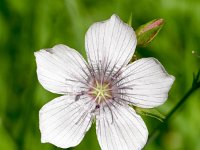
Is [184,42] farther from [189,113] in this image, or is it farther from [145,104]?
[145,104]

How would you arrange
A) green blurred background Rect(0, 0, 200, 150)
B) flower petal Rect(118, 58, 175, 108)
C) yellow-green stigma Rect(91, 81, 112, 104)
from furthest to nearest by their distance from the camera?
green blurred background Rect(0, 0, 200, 150)
yellow-green stigma Rect(91, 81, 112, 104)
flower petal Rect(118, 58, 175, 108)

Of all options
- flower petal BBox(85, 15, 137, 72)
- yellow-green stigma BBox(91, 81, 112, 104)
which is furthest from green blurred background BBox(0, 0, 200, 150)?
flower petal BBox(85, 15, 137, 72)

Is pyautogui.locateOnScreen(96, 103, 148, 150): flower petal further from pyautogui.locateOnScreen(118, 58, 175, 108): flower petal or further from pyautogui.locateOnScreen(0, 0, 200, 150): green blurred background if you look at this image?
pyautogui.locateOnScreen(0, 0, 200, 150): green blurred background

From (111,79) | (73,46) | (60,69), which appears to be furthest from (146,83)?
(73,46)

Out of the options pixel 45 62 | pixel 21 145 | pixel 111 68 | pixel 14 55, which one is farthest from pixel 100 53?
pixel 14 55

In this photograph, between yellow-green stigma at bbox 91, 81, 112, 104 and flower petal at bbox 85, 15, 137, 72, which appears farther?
yellow-green stigma at bbox 91, 81, 112, 104

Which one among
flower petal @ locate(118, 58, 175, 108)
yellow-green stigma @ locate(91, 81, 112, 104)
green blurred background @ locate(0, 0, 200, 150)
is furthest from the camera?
green blurred background @ locate(0, 0, 200, 150)

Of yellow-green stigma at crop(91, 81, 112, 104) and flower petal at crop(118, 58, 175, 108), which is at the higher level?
flower petal at crop(118, 58, 175, 108)
